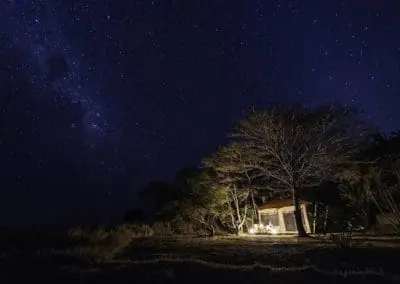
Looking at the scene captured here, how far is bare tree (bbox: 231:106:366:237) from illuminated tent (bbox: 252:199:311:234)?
6.07 meters

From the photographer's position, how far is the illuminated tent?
33.6 metres

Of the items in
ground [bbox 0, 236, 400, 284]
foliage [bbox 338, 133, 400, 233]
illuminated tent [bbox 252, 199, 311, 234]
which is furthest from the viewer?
illuminated tent [bbox 252, 199, 311, 234]

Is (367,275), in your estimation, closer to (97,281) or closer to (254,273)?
(254,273)

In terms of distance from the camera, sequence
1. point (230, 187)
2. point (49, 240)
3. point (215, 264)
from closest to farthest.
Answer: point (215, 264) → point (49, 240) → point (230, 187)

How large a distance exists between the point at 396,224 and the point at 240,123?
11347mm

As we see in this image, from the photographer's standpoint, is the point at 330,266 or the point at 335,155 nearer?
the point at 330,266

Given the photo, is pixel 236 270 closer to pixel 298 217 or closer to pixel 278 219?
pixel 298 217

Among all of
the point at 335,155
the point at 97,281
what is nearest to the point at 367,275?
the point at 97,281

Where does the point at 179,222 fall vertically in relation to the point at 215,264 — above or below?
above

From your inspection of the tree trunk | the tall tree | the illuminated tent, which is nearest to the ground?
the tree trunk

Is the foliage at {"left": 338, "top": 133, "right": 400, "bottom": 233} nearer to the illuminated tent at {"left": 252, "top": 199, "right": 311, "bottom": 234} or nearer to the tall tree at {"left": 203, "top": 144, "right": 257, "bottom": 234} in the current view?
the illuminated tent at {"left": 252, "top": 199, "right": 311, "bottom": 234}

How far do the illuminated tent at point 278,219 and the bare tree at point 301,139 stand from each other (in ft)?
19.9

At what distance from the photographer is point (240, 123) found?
28.2m

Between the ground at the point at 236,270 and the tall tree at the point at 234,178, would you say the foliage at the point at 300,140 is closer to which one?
the tall tree at the point at 234,178
